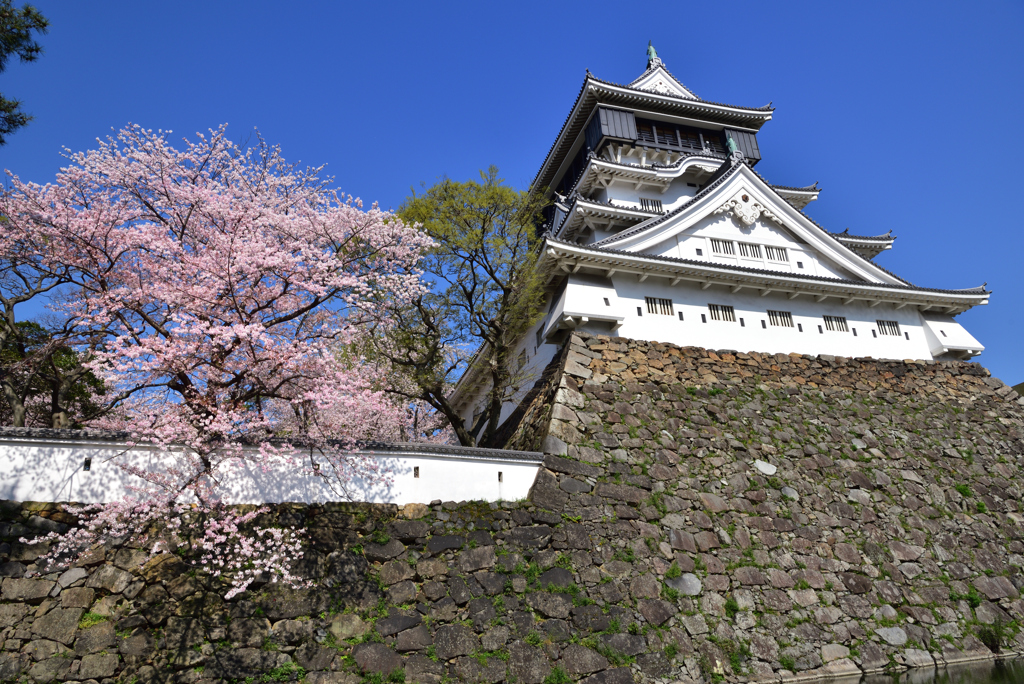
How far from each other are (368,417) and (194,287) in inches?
337

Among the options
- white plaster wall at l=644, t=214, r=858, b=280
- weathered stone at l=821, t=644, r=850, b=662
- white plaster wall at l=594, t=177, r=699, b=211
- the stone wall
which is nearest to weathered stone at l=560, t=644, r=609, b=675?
the stone wall

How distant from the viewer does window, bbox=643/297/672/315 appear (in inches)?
557

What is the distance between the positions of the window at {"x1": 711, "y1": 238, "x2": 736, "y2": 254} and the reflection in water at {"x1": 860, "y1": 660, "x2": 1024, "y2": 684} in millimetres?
10606

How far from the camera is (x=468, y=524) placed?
30.1ft

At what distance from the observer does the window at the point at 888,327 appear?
1623cm

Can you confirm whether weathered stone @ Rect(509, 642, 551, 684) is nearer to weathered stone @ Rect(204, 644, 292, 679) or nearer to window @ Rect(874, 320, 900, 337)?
weathered stone @ Rect(204, 644, 292, 679)

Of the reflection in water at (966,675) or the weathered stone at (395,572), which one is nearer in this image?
the weathered stone at (395,572)

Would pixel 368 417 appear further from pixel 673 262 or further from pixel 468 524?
pixel 673 262

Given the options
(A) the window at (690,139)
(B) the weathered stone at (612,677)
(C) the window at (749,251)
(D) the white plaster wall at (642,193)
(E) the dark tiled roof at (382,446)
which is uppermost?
(A) the window at (690,139)

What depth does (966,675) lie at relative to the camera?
A: 9227 millimetres

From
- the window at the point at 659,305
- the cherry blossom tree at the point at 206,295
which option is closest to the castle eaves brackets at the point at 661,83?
the window at the point at 659,305

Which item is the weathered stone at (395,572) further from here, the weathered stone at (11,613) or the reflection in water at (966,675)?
the reflection in water at (966,675)

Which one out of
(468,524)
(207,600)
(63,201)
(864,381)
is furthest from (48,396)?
(864,381)

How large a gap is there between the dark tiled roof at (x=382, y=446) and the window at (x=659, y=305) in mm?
5766
